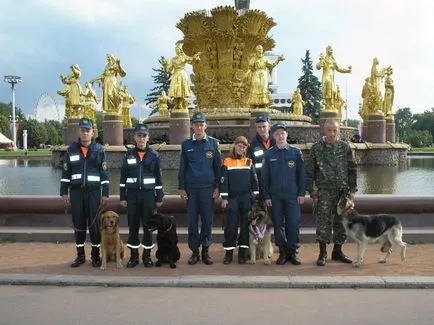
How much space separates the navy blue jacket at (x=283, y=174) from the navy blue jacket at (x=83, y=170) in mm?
2316

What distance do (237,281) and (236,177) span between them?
1852 mm

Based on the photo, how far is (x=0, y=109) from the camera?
416 feet

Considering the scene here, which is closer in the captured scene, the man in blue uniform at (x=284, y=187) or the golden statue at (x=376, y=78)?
the man in blue uniform at (x=284, y=187)

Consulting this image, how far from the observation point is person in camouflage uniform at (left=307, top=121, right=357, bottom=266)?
765 cm

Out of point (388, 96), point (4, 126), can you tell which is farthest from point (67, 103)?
point (4, 126)

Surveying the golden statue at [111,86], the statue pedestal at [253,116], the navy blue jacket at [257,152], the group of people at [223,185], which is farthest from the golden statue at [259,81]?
the group of people at [223,185]

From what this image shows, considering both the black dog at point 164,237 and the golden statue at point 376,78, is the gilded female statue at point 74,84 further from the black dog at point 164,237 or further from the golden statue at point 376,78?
the black dog at point 164,237

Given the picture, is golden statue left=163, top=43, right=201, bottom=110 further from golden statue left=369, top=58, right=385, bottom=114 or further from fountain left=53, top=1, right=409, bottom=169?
golden statue left=369, top=58, right=385, bottom=114

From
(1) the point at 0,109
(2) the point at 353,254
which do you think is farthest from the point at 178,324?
(1) the point at 0,109

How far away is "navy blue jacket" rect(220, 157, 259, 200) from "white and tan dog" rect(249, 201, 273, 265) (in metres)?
0.34

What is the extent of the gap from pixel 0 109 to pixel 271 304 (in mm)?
132594

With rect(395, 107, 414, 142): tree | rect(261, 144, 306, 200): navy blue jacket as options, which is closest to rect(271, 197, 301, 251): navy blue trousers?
rect(261, 144, 306, 200): navy blue jacket

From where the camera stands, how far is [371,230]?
736cm

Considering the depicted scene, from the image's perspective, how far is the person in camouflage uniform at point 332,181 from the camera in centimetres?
765
